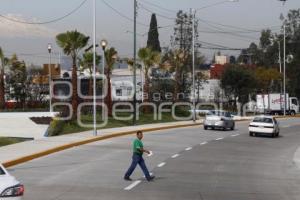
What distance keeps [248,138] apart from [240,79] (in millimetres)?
43884

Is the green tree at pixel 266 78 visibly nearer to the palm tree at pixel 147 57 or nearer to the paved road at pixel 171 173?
the palm tree at pixel 147 57

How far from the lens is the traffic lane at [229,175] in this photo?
16.1 m

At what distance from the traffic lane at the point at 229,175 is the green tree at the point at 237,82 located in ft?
165

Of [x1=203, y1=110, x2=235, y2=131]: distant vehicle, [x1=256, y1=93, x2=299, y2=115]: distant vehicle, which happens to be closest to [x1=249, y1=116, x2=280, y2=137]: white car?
[x1=203, y1=110, x2=235, y2=131]: distant vehicle

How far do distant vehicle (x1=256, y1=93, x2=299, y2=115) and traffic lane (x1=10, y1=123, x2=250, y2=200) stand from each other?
51541 mm

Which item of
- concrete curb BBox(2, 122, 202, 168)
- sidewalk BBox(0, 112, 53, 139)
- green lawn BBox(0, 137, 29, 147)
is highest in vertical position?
sidewalk BBox(0, 112, 53, 139)

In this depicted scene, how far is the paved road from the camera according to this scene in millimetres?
15727

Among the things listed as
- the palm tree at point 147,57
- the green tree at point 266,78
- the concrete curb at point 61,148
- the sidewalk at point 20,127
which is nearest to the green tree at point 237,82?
the green tree at point 266,78

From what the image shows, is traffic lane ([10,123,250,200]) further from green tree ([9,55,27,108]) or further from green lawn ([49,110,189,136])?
green tree ([9,55,27,108])

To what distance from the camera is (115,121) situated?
5097 centimetres

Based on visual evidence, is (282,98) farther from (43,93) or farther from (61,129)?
(61,129)

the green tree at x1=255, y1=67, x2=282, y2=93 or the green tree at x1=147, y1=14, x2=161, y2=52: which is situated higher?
the green tree at x1=147, y1=14, x2=161, y2=52

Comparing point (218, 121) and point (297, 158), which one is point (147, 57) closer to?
point (218, 121)

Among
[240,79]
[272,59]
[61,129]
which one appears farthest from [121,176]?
[272,59]
